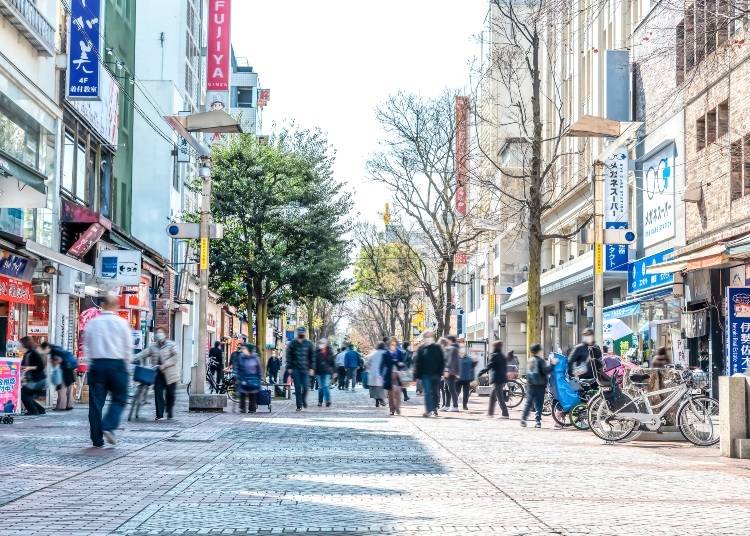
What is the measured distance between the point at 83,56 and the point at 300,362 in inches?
391

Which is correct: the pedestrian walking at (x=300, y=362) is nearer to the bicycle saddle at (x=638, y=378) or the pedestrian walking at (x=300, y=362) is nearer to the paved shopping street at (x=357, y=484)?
the paved shopping street at (x=357, y=484)

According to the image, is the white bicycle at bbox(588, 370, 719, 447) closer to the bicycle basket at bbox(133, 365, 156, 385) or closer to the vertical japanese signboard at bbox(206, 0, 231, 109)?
the bicycle basket at bbox(133, 365, 156, 385)

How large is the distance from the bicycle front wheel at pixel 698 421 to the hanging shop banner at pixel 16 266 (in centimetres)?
1480

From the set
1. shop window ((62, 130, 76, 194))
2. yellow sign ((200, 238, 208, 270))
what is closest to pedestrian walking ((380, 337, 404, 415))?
yellow sign ((200, 238, 208, 270))

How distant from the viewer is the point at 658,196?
32812mm

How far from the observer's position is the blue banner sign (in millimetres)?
31428

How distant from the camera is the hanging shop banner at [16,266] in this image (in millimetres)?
25297

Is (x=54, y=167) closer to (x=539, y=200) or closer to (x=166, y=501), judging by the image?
(x=539, y=200)

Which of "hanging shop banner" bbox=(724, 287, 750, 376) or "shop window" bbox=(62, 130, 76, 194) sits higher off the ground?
"shop window" bbox=(62, 130, 76, 194)

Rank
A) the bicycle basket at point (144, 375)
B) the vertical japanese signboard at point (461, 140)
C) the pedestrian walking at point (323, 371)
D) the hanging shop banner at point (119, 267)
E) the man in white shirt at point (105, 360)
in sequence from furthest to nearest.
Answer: the vertical japanese signboard at point (461, 140)
the hanging shop banner at point (119, 267)
the pedestrian walking at point (323, 371)
the bicycle basket at point (144, 375)
the man in white shirt at point (105, 360)

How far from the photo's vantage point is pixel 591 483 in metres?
11.4

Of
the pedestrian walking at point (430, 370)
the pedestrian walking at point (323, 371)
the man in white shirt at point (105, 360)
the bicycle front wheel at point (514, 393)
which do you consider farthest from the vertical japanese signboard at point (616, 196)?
the man in white shirt at point (105, 360)

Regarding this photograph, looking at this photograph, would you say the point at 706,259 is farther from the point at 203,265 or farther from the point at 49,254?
the point at 49,254

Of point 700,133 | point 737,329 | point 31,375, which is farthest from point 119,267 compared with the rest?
point 737,329
